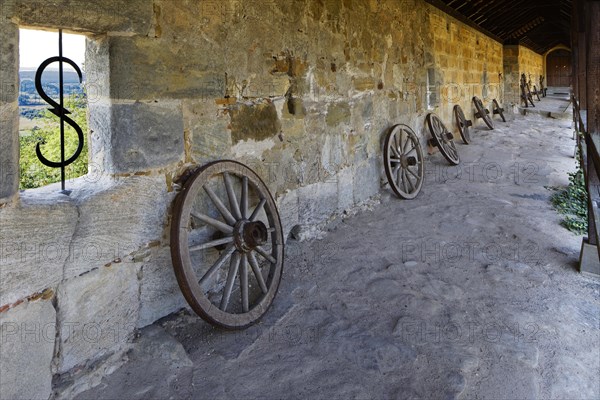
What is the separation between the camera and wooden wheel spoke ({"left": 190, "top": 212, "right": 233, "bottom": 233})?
80.0 inches

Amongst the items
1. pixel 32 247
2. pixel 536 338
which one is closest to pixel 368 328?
pixel 536 338

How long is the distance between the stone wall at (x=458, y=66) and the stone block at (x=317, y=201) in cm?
294

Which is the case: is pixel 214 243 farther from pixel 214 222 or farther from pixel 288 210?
pixel 288 210

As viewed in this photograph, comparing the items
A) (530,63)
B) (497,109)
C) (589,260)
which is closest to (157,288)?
(589,260)

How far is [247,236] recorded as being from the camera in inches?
85.3

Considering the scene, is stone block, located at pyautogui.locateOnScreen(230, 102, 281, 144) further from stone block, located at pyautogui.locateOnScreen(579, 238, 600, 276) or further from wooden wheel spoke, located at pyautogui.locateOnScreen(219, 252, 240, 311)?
stone block, located at pyautogui.locateOnScreen(579, 238, 600, 276)

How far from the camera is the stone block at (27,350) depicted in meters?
1.43

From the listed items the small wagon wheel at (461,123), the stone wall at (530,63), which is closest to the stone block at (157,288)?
the small wagon wheel at (461,123)

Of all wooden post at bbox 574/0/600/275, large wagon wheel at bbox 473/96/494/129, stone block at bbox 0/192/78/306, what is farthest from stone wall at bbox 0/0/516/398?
large wagon wheel at bbox 473/96/494/129

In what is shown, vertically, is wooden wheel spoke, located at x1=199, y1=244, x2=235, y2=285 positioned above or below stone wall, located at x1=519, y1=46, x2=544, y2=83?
below

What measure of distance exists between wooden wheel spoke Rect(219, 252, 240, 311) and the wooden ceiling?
4.76 metres

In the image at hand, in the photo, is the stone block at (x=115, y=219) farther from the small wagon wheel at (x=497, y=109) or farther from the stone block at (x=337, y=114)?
the small wagon wheel at (x=497, y=109)

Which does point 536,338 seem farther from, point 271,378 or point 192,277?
point 192,277

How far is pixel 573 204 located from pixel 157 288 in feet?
11.5
